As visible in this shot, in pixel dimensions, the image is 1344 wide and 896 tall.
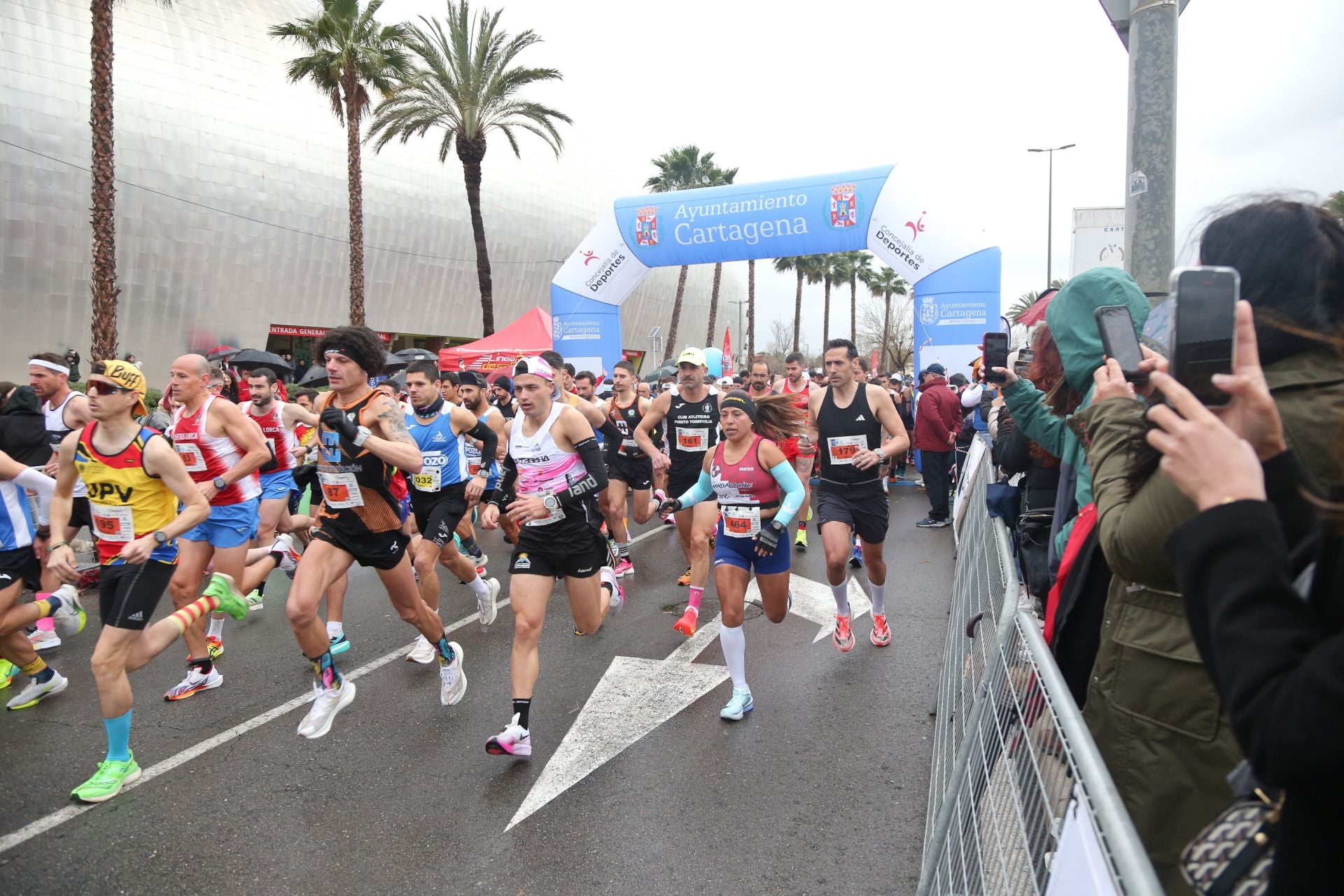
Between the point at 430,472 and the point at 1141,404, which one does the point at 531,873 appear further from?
the point at 430,472

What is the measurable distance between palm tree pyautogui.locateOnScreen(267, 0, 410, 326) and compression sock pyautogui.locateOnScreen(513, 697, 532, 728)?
62.5ft

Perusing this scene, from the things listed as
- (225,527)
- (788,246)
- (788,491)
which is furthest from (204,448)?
(788,246)

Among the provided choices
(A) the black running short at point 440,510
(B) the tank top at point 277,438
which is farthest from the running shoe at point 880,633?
(B) the tank top at point 277,438

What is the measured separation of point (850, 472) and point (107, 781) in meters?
4.89

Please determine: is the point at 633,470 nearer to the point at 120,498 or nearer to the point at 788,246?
the point at 120,498

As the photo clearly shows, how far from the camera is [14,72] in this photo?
30953 millimetres

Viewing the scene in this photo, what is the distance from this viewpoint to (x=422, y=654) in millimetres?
5695

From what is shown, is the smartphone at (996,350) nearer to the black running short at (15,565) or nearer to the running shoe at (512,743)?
the running shoe at (512,743)

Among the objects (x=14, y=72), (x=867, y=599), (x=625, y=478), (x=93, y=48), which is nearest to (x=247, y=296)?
(x=14, y=72)

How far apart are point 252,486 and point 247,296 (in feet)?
123

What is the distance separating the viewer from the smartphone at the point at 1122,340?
1.70 metres

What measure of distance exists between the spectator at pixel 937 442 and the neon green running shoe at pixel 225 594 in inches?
340

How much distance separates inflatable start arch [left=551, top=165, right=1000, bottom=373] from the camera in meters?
15.1

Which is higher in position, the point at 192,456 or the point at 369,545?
the point at 192,456
